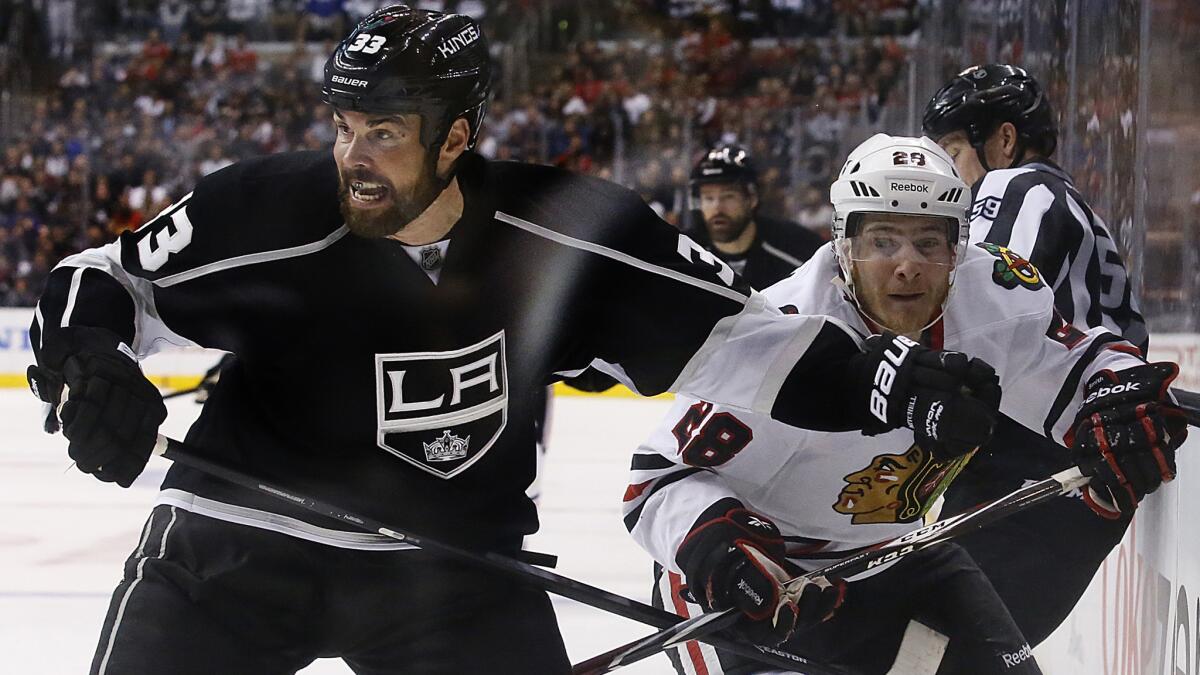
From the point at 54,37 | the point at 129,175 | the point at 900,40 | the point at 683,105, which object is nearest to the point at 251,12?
the point at 54,37

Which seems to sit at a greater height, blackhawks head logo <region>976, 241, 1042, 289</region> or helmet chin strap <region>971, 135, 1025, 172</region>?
blackhawks head logo <region>976, 241, 1042, 289</region>

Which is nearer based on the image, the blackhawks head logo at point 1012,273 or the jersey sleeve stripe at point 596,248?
the jersey sleeve stripe at point 596,248

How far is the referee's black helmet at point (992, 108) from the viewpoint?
2.69m

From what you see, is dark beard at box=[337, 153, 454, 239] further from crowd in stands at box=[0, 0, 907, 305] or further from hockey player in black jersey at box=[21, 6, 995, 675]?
crowd in stands at box=[0, 0, 907, 305]

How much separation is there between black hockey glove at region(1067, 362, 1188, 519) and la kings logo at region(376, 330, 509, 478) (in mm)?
780

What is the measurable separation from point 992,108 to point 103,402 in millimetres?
1769

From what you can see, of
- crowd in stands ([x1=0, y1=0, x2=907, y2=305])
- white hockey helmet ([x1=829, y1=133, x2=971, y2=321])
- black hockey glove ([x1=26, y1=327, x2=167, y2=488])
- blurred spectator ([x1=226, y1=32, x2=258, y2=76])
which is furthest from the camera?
blurred spectator ([x1=226, y1=32, x2=258, y2=76])

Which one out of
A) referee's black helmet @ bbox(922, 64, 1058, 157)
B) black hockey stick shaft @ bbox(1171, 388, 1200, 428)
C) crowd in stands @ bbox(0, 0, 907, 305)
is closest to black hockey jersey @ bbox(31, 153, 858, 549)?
black hockey stick shaft @ bbox(1171, 388, 1200, 428)

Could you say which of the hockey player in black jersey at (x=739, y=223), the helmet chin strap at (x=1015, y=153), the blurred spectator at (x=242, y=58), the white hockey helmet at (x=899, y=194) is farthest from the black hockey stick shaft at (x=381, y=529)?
the blurred spectator at (x=242, y=58)

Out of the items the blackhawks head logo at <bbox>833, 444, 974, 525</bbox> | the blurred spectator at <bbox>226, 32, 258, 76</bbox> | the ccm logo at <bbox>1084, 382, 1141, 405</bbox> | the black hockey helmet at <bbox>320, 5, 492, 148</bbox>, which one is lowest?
the blurred spectator at <bbox>226, 32, 258, 76</bbox>

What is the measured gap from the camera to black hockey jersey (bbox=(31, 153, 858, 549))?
1.61 meters

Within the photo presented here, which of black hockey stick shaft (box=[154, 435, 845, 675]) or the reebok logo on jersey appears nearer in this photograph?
black hockey stick shaft (box=[154, 435, 845, 675])

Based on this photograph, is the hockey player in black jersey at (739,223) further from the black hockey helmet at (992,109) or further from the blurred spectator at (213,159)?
the blurred spectator at (213,159)

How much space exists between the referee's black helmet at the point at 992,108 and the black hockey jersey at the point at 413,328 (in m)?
1.09
